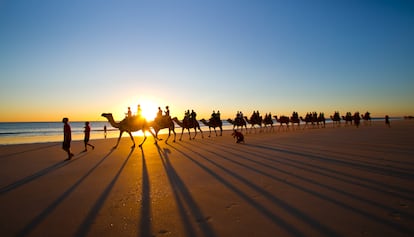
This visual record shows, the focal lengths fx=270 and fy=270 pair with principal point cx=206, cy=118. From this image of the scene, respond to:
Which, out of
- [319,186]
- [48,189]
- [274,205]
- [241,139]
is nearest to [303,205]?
[274,205]

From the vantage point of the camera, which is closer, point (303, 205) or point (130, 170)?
point (303, 205)

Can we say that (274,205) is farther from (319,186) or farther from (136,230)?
(136,230)

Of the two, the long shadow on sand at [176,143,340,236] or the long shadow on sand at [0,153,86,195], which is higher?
the long shadow on sand at [0,153,86,195]

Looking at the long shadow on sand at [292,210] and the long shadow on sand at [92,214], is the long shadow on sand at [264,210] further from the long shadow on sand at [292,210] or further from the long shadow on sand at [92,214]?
the long shadow on sand at [92,214]

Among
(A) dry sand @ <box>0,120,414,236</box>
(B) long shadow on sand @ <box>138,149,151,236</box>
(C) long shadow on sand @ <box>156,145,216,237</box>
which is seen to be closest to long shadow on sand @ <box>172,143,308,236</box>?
(A) dry sand @ <box>0,120,414,236</box>

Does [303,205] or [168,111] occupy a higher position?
[168,111]

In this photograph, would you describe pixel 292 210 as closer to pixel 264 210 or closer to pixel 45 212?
pixel 264 210

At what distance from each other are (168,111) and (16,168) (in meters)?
12.2

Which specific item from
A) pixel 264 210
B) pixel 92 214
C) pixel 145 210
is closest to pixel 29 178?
pixel 92 214

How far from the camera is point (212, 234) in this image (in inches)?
153

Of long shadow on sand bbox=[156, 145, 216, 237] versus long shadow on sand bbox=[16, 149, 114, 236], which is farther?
long shadow on sand bbox=[16, 149, 114, 236]

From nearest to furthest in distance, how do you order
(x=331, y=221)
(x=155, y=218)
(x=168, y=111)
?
(x=331, y=221) → (x=155, y=218) → (x=168, y=111)

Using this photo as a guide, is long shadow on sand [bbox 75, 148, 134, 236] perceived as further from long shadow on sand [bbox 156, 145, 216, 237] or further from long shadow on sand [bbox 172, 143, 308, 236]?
long shadow on sand [bbox 172, 143, 308, 236]

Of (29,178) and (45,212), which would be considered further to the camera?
(29,178)
